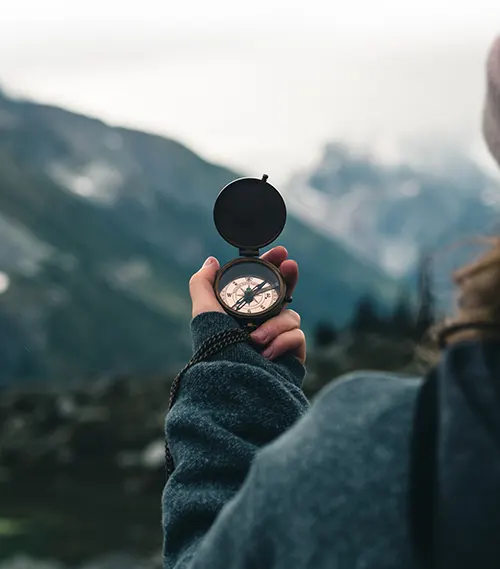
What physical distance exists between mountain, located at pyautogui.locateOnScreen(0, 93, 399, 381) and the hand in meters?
57.8

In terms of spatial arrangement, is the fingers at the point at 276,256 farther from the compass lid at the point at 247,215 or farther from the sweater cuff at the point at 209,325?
the sweater cuff at the point at 209,325

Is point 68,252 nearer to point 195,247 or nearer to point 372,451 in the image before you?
point 195,247

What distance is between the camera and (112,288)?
71.6 meters

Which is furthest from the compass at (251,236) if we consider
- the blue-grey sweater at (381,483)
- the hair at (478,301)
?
the hair at (478,301)

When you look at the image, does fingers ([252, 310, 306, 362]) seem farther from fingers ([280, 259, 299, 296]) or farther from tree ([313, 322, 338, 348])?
tree ([313, 322, 338, 348])

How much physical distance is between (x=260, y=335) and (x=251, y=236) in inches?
15.8

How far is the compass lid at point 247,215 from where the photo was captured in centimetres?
230

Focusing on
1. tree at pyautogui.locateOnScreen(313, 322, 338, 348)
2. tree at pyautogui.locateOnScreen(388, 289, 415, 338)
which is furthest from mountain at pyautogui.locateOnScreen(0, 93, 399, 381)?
tree at pyautogui.locateOnScreen(388, 289, 415, 338)

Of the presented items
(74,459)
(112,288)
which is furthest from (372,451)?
(112,288)

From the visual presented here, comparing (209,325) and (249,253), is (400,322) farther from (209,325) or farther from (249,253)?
(209,325)

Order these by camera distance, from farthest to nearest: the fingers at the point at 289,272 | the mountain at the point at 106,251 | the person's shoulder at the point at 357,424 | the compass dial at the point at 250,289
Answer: the mountain at the point at 106,251, the fingers at the point at 289,272, the compass dial at the point at 250,289, the person's shoulder at the point at 357,424

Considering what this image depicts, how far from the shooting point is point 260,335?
197 cm

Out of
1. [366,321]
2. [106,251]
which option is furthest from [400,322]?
[106,251]

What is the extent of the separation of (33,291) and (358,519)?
65.4 m
